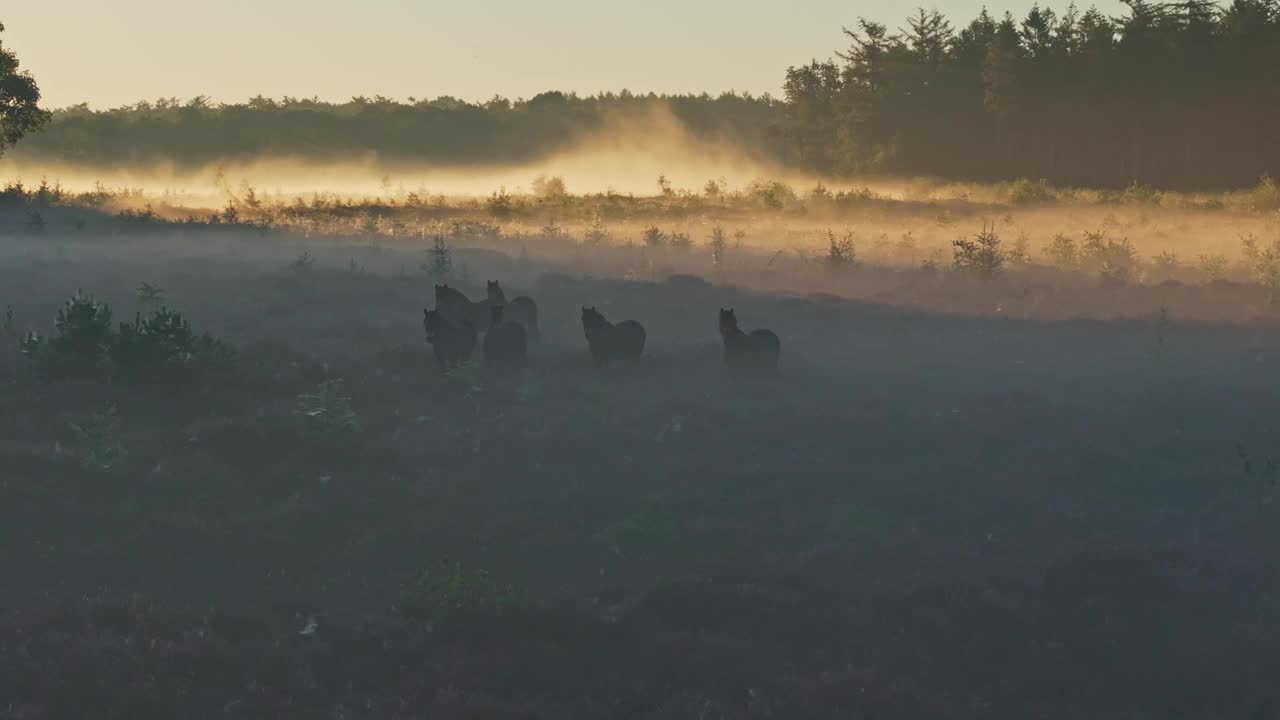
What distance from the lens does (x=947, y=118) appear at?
89.1 m

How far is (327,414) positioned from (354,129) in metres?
92.8

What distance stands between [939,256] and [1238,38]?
52.2 metres

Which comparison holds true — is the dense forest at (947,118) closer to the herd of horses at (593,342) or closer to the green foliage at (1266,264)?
the green foliage at (1266,264)

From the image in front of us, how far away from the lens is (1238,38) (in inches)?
2997

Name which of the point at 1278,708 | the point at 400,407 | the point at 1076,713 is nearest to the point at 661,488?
the point at 400,407

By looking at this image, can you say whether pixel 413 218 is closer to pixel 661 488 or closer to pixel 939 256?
pixel 939 256

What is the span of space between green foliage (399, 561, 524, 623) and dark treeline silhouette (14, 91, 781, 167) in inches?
3537

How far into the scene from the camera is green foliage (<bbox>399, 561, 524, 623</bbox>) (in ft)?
35.8

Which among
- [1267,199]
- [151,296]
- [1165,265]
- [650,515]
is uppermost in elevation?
[1267,199]

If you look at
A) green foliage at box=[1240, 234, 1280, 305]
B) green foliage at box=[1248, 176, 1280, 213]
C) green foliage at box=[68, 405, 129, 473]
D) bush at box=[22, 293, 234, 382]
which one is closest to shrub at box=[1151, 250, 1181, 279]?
green foliage at box=[1240, 234, 1280, 305]

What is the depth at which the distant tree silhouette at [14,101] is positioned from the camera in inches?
1560

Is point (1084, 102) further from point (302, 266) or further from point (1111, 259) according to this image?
point (302, 266)

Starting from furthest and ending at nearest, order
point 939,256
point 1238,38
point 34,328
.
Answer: point 1238,38, point 939,256, point 34,328

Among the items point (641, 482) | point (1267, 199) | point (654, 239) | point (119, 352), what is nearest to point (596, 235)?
point (654, 239)
